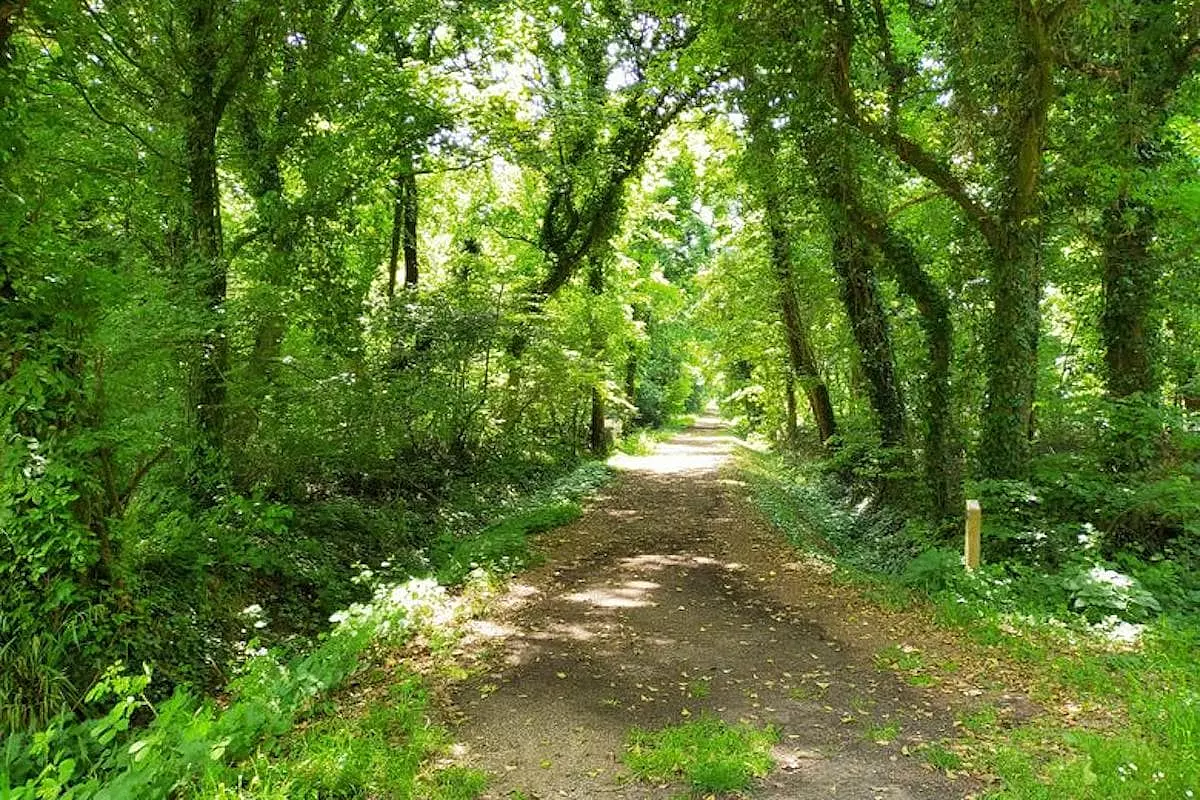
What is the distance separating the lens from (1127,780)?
145 inches

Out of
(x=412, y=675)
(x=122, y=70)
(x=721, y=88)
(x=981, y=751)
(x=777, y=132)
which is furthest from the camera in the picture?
(x=721, y=88)

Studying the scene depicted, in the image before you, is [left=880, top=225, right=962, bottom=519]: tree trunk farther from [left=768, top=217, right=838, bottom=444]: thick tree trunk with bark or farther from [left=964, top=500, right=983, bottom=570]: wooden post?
[left=768, top=217, right=838, bottom=444]: thick tree trunk with bark

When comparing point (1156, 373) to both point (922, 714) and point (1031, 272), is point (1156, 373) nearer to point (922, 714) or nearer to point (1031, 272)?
point (1031, 272)

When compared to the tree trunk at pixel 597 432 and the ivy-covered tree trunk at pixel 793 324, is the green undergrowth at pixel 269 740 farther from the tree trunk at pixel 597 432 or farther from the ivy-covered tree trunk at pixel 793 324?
the tree trunk at pixel 597 432

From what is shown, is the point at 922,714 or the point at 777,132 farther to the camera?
the point at 777,132

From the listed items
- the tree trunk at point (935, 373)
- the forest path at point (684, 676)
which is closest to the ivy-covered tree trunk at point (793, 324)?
the tree trunk at point (935, 373)

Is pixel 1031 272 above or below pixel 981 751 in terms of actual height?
above

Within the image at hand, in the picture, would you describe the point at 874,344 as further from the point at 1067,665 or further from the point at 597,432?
the point at 597,432

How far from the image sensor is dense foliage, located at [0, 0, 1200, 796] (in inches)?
211

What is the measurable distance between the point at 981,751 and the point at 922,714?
586mm

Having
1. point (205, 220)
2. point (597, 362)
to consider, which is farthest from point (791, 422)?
point (205, 220)

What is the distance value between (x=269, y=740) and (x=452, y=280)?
10.9 metres

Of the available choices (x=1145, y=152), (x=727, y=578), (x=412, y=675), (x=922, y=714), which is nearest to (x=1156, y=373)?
(x=1145, y=152)

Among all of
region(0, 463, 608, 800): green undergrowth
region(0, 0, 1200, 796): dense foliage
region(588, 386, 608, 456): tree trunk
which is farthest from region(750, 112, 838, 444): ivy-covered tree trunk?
region(0, 463, 608, 800): green undergrowth
